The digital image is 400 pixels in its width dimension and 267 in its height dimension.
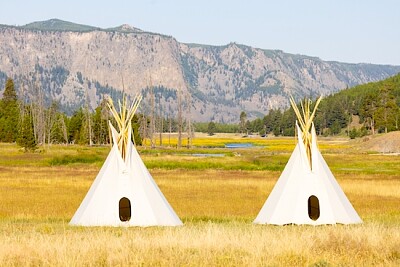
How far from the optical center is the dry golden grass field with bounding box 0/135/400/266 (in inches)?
555

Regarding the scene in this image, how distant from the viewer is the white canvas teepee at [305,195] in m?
24.2

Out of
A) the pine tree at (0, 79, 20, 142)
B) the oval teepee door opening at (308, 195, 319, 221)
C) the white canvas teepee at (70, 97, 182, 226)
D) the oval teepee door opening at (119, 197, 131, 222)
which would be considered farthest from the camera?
the pine tree at (0, 79, 20, 142)

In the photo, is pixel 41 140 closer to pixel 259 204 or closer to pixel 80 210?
pixel 259 204

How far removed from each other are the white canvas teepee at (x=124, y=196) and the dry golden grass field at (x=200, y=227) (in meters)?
1.07

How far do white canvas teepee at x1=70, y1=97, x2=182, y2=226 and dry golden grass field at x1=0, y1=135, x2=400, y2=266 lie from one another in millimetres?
1066

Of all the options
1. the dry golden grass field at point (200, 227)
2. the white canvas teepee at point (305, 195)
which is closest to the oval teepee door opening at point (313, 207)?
the dry golden grass field at point (200, 227)

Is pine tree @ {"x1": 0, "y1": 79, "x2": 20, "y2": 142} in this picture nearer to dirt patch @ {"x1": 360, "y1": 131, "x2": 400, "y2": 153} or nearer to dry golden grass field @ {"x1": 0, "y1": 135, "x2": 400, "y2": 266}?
dirt patch @ {"x1": 360, "y1": 131, "x2": 400, "y2": 153}

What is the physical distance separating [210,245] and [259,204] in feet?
68.7

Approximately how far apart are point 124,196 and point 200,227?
408 cm

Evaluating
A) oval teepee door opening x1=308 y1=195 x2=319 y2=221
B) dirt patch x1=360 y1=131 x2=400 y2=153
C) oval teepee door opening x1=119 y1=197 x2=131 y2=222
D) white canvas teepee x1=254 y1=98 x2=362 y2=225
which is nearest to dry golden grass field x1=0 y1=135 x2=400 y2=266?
white canvas teepee x1=254 y1=98 x2=362 y2=225

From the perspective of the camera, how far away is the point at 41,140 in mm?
134375

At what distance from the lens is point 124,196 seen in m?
24.1

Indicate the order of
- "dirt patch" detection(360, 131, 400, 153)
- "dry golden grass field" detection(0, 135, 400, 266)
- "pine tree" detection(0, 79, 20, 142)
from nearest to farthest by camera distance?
"dry golden grass field" detection(0, 135, 400, 266) → "dirt patch" detection(360, 131, 400, 153) → "pine tree" detection(0, 79, 20, 142)

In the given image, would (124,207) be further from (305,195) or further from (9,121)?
(9,121)
